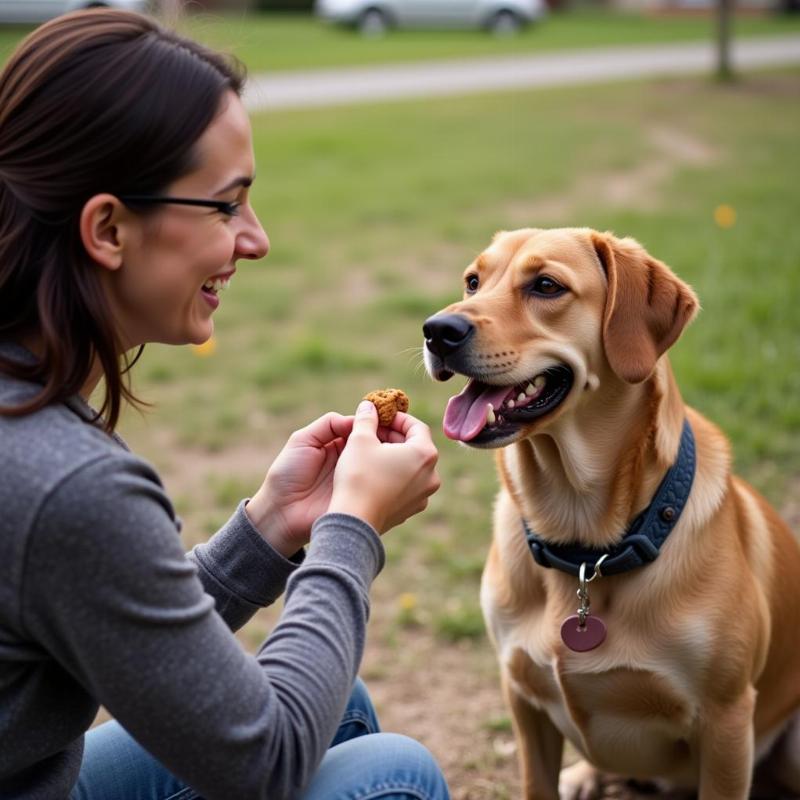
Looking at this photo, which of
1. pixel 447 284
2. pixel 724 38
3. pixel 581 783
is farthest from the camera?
pixel 724 38

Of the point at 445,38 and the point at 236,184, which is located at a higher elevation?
the point at 236,184

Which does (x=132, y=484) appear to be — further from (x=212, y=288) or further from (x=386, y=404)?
(x=386, y=404)

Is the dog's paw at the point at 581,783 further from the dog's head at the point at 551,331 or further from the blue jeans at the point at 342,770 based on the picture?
the dog's head at the point at 551,331

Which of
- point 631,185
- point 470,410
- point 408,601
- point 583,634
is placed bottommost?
point 631,185

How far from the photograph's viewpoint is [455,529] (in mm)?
4820

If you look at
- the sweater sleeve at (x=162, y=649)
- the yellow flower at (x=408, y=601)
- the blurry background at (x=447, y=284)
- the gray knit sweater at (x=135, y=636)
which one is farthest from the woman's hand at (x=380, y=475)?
the yellow flower at (x=408, y=601)

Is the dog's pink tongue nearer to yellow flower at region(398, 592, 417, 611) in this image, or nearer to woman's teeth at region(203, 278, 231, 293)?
woman's teeth at region(203, 278, 231, 293)

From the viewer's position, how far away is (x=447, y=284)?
26.4ft

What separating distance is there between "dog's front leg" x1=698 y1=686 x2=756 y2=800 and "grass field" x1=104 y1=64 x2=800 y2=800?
0.78 metres

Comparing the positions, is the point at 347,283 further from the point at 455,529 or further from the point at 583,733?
the point at 583,733

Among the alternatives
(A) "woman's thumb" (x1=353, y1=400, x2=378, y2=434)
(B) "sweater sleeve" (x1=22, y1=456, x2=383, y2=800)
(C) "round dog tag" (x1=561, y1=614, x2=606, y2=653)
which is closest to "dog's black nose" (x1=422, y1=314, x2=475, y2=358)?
(A) "woman's thumb" (x1=353, y1=400, x2=378, y2=434)

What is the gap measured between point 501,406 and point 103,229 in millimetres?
1206

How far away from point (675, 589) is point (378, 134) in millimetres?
11562

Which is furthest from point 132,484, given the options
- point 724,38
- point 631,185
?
point 724,38
